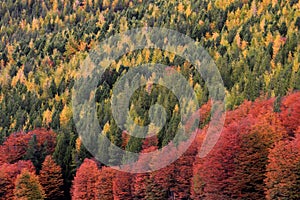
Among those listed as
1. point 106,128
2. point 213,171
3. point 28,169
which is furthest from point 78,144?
point 213,171

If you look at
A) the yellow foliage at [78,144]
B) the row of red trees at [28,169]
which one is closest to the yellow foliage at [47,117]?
the row of red trees at [28,169]

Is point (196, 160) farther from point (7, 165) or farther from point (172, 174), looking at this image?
point (7, 165)

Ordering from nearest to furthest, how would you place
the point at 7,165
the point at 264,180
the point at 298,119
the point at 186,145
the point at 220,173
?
the point at 264,180
the point at 220,173
the point at 298,119
the point at 186,145
the point at 7,165

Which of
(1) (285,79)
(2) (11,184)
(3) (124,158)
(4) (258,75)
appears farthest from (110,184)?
(4) (258,75)

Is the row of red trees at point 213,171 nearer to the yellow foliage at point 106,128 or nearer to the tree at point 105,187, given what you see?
the tree at point 105,187

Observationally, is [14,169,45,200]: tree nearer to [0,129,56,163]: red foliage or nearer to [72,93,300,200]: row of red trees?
[72,93,300,200]: row of red trees

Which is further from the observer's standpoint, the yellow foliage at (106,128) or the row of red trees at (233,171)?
the yellow foliage at (106,128)
